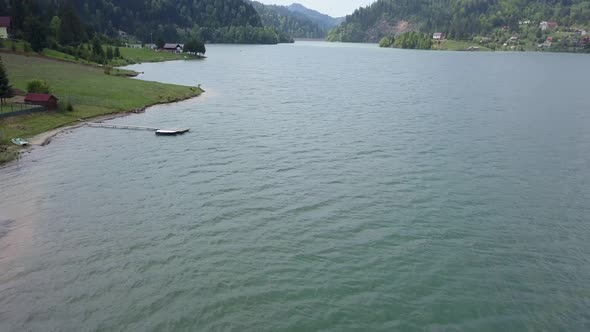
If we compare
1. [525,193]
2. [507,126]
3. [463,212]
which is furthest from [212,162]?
[507,126]

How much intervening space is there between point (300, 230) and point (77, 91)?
78.7 metres

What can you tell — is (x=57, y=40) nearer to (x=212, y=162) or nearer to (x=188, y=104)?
(x=188, y=104)

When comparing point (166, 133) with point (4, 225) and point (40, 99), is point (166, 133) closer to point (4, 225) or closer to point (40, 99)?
point (40, 99)

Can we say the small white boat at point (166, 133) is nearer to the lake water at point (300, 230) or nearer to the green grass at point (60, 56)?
the lake water at point (300, 230)

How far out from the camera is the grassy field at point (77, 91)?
250 feet

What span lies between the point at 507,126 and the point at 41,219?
74445 millimetres

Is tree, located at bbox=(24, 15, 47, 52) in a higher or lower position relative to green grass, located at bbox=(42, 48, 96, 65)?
higher

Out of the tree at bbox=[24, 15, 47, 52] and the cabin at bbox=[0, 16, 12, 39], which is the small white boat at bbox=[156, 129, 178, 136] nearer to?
the tree at bbox=[24, 15, 47, 52]

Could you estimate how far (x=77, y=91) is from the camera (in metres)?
102

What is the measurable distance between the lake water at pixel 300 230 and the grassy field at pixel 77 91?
667cm

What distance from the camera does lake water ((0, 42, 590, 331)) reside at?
100 feet

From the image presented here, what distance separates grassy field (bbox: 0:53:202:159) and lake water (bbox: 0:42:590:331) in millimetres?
6668

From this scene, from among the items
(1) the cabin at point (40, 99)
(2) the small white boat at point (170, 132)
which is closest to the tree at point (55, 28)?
(1) the cabin at point (40, 99)

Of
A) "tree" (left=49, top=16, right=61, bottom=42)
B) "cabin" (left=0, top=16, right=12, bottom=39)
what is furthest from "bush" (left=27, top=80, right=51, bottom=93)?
"tree" (left=49, top=16, right=61, bottom=42)
